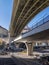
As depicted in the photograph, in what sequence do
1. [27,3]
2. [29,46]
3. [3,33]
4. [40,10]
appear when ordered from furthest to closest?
1. [3,33]
2. [29,46]
3. [40,10]
4. [27,3]

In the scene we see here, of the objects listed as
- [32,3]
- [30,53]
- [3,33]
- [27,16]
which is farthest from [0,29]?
[32,3]

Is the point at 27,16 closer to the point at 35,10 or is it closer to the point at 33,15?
the point at 33,15

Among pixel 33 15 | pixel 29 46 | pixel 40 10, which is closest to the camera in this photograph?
pixel 40 10

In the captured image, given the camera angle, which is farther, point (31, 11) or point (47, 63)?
point (31, 11)

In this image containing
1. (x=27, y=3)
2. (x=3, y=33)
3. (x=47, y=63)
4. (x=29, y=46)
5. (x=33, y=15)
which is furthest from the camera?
(x=3, y=33)

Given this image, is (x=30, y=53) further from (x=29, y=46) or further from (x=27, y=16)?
(x=27, y=16)

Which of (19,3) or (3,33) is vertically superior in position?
(3,33)

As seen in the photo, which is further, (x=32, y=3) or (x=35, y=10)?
(x=35, y=10)

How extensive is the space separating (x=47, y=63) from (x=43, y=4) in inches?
473

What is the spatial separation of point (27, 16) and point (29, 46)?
23937mm

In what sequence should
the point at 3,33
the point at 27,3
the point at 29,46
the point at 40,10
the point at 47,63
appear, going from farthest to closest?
the point at 3,33 < the point at 29,46 < the point at 40,10 < the point at 27,3 < the point at 47,63

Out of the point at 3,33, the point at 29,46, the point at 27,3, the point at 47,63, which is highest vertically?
the point at 3,33

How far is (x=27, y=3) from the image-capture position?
4203 centimetres

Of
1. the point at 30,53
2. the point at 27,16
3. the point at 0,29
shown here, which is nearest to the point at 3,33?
the point at 0,29
